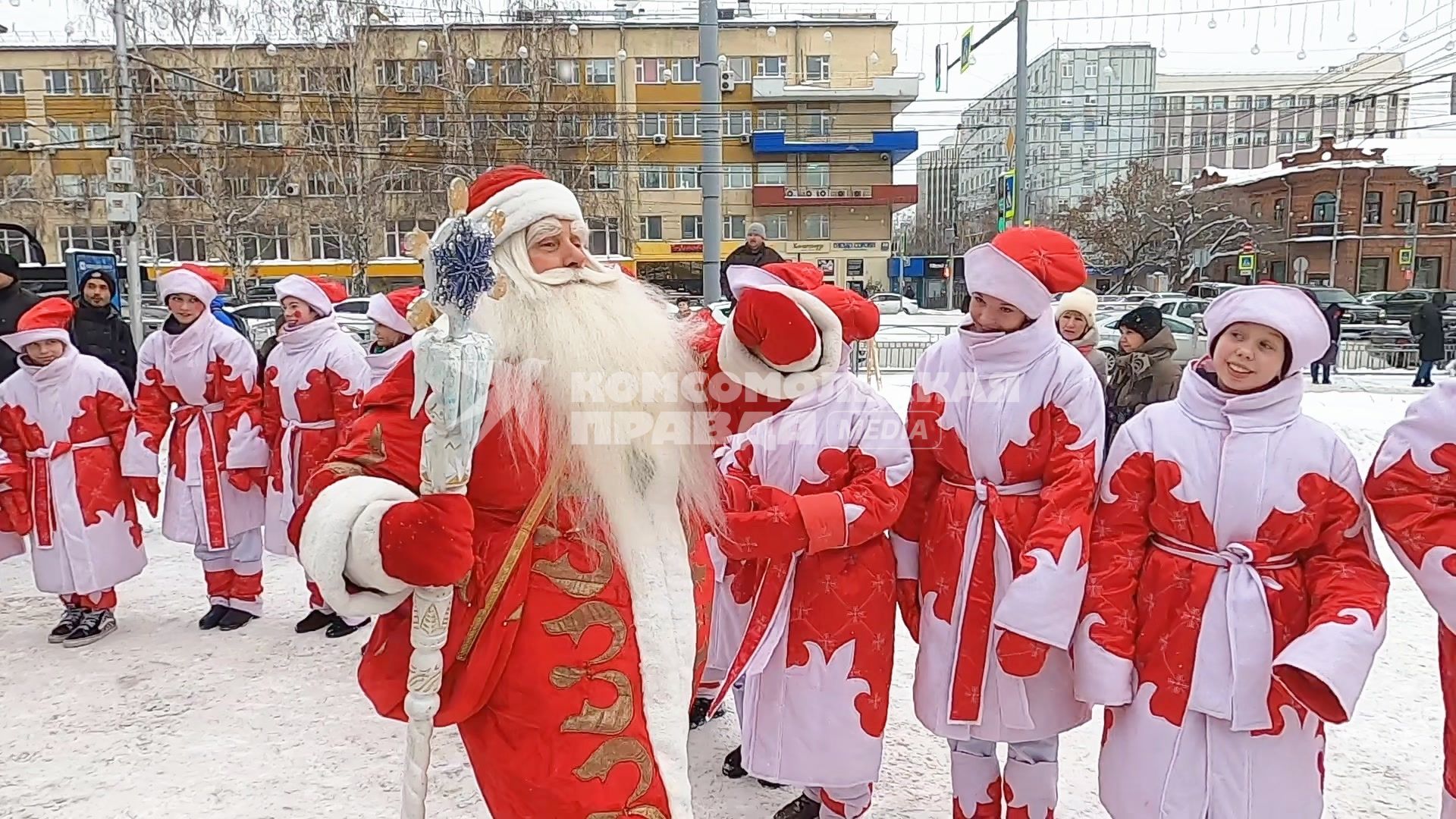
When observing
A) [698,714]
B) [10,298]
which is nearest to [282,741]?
[698,714]

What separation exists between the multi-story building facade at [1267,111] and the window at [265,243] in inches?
928

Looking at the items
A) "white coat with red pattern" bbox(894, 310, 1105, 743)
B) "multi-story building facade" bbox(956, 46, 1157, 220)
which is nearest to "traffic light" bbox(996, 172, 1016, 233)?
"multi-story building facade" bbox(956, 46, 1157, 220)

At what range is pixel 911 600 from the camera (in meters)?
2.71

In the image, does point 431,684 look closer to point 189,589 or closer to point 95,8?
point 189,589

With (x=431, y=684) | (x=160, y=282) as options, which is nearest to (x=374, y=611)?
(x=431, y=684)

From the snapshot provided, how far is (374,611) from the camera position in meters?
1.64

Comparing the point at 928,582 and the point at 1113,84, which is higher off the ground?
A: the point at 1113,84

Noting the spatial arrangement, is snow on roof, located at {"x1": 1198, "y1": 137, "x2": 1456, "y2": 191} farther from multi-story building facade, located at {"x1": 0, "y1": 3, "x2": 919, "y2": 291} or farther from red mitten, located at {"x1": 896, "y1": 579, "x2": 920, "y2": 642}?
red mitten, located at {"x1": 896, "y1": 579, "x2": 920, "y2": 642}

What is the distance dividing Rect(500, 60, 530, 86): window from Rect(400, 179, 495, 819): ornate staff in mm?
26391

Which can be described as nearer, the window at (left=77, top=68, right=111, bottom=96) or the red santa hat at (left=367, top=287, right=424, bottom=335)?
the red santa hat at (left=367, top=287, right=424, bottom=335)

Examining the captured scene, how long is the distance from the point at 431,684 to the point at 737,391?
0.89 m

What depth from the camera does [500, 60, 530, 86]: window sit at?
25875 millimetres

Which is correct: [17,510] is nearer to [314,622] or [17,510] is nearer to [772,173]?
[314,622]

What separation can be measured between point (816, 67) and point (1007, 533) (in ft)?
103
